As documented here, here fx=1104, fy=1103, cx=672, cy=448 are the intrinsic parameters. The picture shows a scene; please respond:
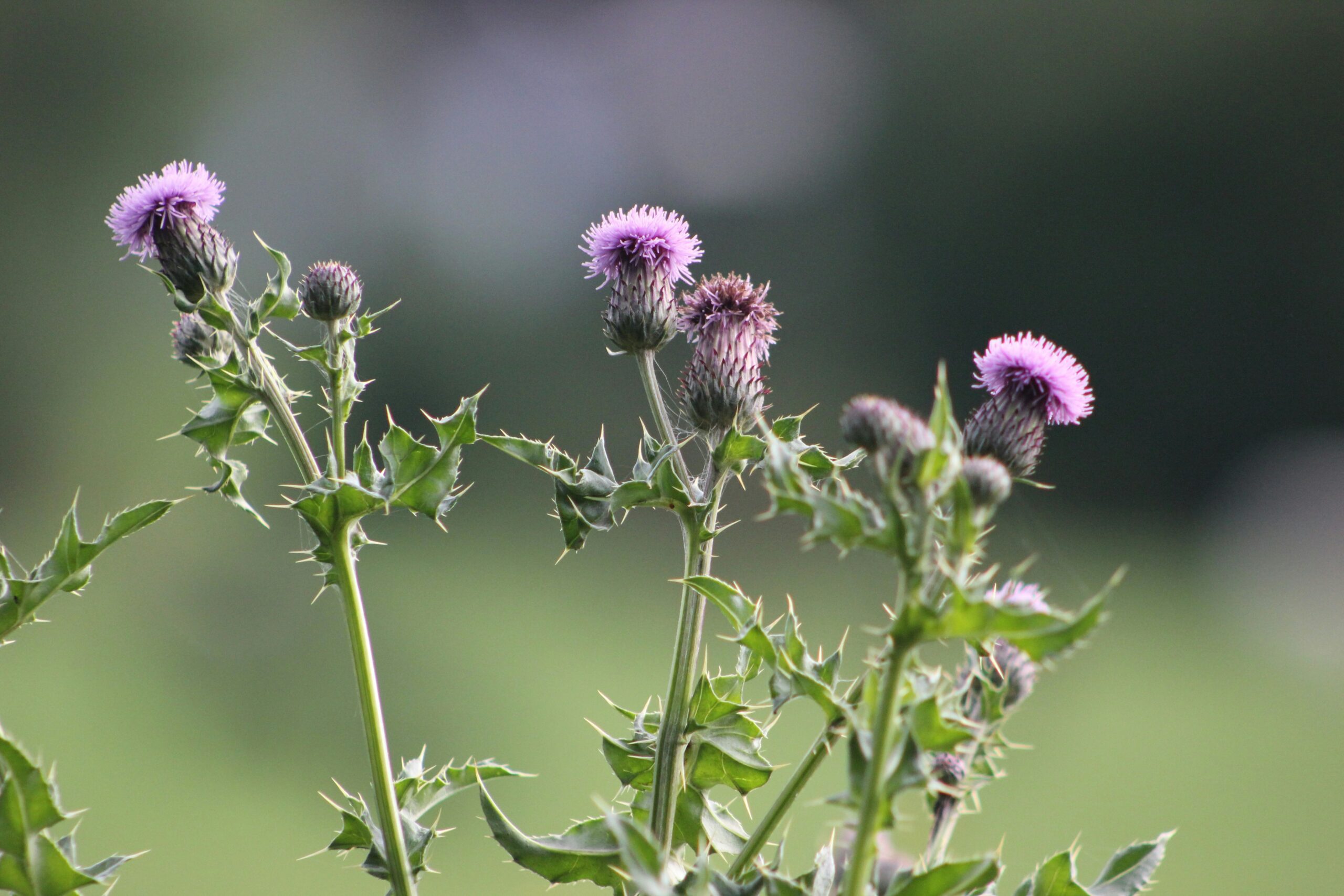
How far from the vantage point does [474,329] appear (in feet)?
18.0

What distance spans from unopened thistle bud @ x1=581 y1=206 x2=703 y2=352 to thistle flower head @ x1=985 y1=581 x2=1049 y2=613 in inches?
14.8

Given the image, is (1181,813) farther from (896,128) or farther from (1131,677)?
(896,128)

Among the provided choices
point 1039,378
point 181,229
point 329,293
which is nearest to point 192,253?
point 181,229

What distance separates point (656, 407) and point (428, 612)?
382cm

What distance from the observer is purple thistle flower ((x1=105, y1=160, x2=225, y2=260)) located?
952 mm

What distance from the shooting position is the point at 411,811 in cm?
80

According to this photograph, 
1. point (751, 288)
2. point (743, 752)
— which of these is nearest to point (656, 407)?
point (751, 288)

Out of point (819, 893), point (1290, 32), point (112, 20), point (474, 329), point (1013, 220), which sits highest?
point (1290, 32)

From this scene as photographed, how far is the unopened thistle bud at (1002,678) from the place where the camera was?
709 mm

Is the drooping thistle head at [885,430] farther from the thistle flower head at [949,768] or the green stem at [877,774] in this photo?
the thistle flower head at [949,768]

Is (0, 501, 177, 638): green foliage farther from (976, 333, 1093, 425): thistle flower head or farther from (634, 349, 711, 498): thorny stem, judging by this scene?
(976, 333, 1093, 425): thistle flower head

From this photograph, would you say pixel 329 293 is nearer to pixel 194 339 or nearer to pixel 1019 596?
pixel 194 339

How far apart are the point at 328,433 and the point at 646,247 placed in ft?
1.10

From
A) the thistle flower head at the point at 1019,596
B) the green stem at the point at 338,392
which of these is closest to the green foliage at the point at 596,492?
the green stem at the point at 338,392
